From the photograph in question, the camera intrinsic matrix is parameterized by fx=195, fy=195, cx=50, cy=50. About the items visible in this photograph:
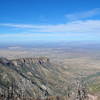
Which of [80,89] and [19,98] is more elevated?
[80,89]

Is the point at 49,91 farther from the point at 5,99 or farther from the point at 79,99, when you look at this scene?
the point at 79,99

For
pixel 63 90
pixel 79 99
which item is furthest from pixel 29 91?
pixel 79 99

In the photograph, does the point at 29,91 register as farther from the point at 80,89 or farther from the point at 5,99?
the point at 80,89

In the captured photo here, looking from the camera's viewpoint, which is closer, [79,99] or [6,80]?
[79,99]

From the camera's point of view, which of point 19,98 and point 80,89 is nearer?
point 80,89

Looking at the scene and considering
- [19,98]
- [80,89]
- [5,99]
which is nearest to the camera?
[80,89]

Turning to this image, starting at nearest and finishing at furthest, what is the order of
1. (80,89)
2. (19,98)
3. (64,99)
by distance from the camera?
1. (80,89)
2. (19,98)
3. (64,99)

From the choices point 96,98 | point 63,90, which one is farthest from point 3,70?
point 96,98

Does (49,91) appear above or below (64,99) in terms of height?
below

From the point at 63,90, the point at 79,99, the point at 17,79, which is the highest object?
the point at 79,99
